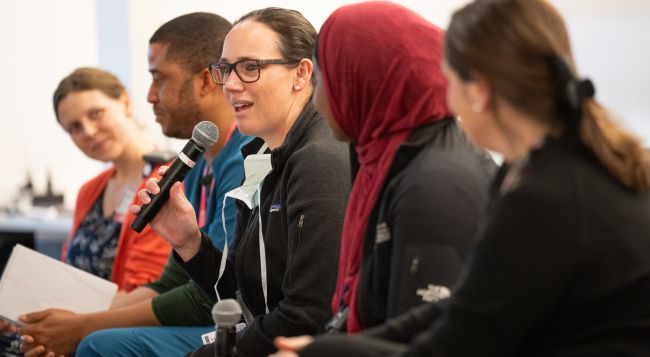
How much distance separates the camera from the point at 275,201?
2.32 m

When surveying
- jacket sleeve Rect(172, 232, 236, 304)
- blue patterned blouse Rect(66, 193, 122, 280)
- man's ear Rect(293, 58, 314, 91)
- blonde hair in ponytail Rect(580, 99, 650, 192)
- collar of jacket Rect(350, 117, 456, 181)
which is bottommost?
blue patterned blouse Rect(66, 193, 122, 280)

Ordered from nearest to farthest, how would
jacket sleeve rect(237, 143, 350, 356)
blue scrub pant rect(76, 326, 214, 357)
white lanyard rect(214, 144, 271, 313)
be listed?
jacket sleeve rect(237, 143, 350, 356) < white lanyard rect(214, 144, 271, 313) < blue scrub pant rect(76, 326, 214, 357)

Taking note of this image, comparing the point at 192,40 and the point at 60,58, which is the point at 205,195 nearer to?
the point at 192,40

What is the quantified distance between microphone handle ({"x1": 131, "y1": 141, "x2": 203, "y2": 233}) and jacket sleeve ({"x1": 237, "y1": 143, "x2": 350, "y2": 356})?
0.88 ft

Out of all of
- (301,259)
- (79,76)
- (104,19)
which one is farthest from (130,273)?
(104,19)

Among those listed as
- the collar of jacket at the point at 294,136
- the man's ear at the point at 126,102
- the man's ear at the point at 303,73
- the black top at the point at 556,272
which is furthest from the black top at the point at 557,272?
the man's ear at the point at 126,102

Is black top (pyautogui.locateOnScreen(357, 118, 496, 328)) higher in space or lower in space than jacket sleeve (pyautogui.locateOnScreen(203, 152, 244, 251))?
higher

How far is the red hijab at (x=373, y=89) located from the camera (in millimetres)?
1800

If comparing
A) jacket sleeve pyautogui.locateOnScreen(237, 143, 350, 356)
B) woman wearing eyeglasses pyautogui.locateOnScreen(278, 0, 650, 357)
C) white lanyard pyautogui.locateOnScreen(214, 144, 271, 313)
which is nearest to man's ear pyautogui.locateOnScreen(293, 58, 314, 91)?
white lanyard pyautogui.locateOnScreen(214, 144, 271, 313)

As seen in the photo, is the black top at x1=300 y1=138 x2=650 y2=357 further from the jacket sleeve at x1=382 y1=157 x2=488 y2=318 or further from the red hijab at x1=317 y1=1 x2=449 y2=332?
the red hijab at x1=317 y1=1 x2=449 y2=332

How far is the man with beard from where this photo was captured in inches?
108

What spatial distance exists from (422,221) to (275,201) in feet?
2.46

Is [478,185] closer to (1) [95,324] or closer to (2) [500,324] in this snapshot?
(2) [500,324]

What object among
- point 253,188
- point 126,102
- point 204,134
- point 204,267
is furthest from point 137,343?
point 126,102
